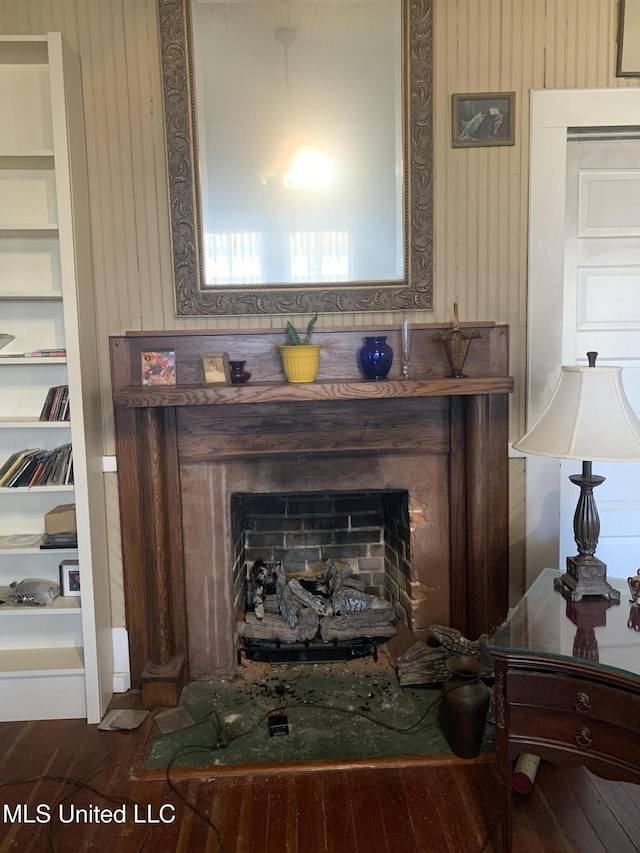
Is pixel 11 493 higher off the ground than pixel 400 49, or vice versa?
pixel 400 49

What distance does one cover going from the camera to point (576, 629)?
1729 millimetres

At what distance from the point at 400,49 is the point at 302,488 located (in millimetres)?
1678

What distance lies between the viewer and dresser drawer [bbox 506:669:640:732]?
1.51 meters

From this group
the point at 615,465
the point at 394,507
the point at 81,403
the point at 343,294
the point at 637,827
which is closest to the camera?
the point at 637,827

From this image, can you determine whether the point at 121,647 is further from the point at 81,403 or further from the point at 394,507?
the point at 394,507

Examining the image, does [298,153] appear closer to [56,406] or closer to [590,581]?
[56,406]

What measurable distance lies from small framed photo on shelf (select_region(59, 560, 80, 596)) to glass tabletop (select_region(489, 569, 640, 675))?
162 cm

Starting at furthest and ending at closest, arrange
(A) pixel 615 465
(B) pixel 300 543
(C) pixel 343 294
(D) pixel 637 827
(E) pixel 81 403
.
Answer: (B) pixel 300 543, (A) pixel 615 465, (C) pixel 343 294, (E) pixel 81 403, (D) pixel 637 827

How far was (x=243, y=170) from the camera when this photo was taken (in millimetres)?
2475

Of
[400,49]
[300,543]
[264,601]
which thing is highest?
[400,49]

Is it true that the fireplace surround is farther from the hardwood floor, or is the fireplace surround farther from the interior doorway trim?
the hardwood floor

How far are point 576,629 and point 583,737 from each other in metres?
0.26

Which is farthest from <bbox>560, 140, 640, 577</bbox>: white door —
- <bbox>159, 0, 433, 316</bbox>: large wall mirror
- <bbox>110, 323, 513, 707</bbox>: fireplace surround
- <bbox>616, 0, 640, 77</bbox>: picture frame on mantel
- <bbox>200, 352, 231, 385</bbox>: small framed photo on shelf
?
<bbox>200, 352, 231, 385</bbox>: small framed photo on shelf

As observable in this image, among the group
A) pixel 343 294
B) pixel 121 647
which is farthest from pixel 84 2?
pixel 121 647
